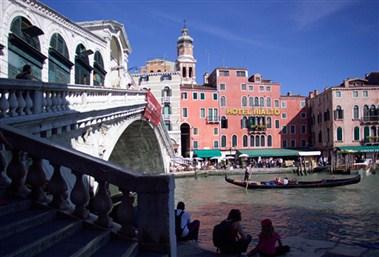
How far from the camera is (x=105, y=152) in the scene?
1127 cm

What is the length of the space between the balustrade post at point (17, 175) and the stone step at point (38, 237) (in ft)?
1.51

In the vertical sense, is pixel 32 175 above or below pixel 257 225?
above

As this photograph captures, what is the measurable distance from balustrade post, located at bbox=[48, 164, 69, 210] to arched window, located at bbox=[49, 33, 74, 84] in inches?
378

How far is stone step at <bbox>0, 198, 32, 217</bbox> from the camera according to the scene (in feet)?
11.8

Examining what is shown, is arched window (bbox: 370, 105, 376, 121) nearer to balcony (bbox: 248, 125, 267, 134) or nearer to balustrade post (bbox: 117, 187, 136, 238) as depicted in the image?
balcony (bbox: 248, 125, 267, 134)

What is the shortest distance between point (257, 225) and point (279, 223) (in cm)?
105

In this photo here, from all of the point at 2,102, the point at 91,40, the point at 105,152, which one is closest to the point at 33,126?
the point at 2,102

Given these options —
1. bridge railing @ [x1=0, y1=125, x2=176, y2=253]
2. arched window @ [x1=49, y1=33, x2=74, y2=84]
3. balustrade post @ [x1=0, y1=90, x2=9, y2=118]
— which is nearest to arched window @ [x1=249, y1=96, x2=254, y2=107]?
arched window @ [x1=49, y1=33, x2=74, y2=84]

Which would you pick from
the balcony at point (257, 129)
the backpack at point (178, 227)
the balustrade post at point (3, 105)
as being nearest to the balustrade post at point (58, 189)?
the balustrade post at point (3, 105)

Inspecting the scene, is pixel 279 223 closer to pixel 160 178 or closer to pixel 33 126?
pixel 33 126

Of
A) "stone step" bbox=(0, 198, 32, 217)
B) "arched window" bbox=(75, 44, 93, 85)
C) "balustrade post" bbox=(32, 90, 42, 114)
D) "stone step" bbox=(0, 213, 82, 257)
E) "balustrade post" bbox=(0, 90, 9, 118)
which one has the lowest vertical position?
"stone step" bbox=(0, 213, 82, 257)

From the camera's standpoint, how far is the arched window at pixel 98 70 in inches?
689

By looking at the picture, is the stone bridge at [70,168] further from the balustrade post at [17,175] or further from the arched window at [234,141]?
the arched window at [234,141]

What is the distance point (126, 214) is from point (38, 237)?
0.74 m
